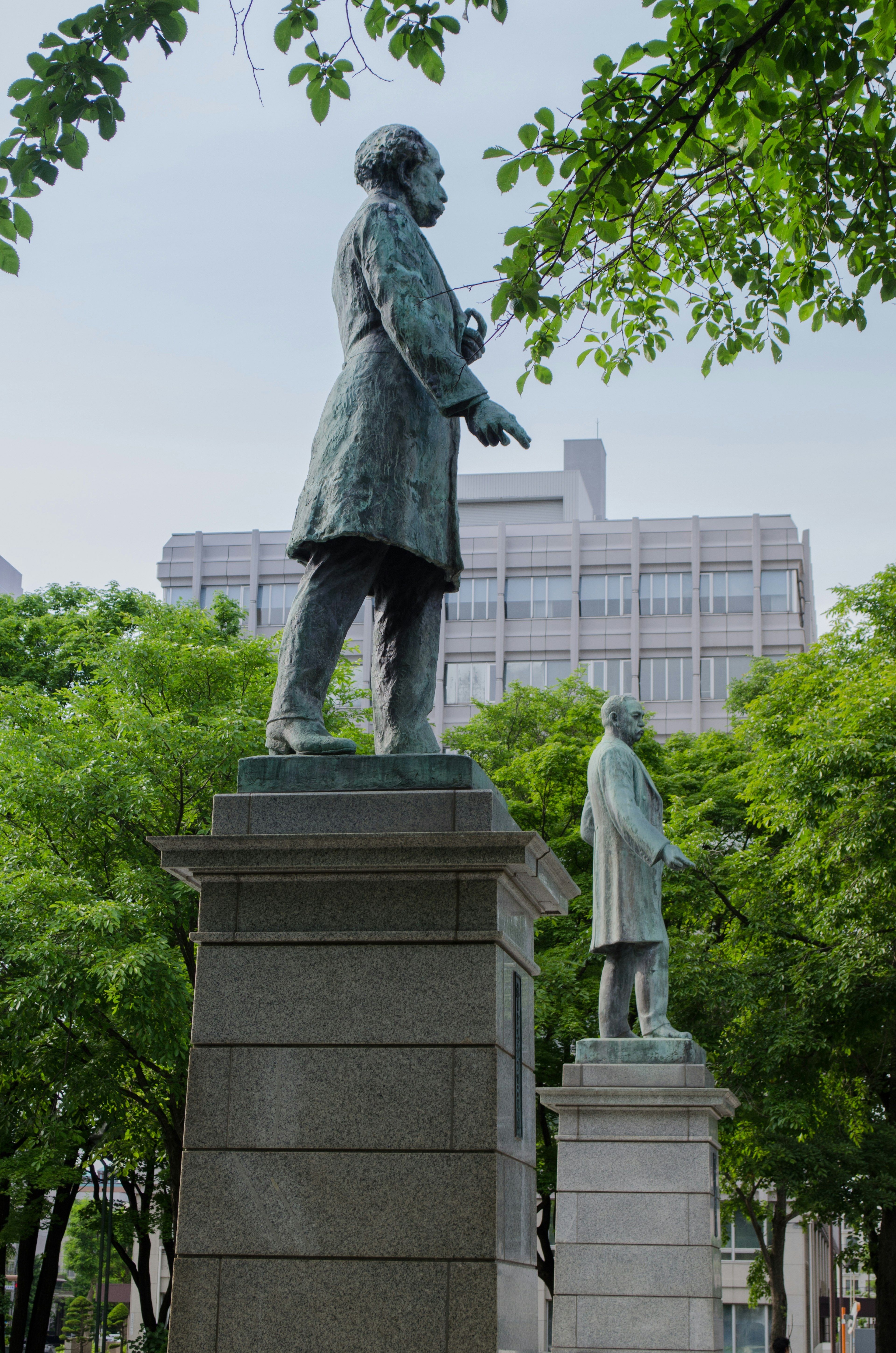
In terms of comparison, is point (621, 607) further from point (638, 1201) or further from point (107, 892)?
point (638, 1201)

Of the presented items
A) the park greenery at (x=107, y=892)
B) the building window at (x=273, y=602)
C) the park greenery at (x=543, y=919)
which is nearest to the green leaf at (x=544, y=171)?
the park greenery at (x=107, y=892)

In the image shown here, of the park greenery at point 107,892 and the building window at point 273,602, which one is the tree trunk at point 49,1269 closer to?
the park greenery at point 107,892

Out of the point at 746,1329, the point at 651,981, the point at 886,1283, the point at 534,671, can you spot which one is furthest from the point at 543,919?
the point at 534,671

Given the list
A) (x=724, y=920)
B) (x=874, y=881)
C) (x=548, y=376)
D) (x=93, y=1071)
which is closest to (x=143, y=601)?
(x=93, y=1071)

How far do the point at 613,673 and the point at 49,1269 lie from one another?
141 feet

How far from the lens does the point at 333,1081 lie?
506 cm

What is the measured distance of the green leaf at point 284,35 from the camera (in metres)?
6.39

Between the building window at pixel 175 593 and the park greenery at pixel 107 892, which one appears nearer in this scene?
the park greenery at pixel 107 892

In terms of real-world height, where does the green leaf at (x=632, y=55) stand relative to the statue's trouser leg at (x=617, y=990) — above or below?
above

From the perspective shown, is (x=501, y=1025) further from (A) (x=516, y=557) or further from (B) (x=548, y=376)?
(A) (x=516, y=557)

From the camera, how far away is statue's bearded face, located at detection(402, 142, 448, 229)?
6.07 meters

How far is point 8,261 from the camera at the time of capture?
19.3ft

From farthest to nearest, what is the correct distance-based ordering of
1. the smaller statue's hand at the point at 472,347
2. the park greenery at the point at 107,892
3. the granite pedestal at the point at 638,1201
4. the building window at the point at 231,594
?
the building window at the point at 231,594 < the park greenery at the point at 107,892 < the granite pedestal at the point at 638,1201 < the smaller statue's hand at the point at 472,347

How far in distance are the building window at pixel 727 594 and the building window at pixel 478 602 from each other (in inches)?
367
